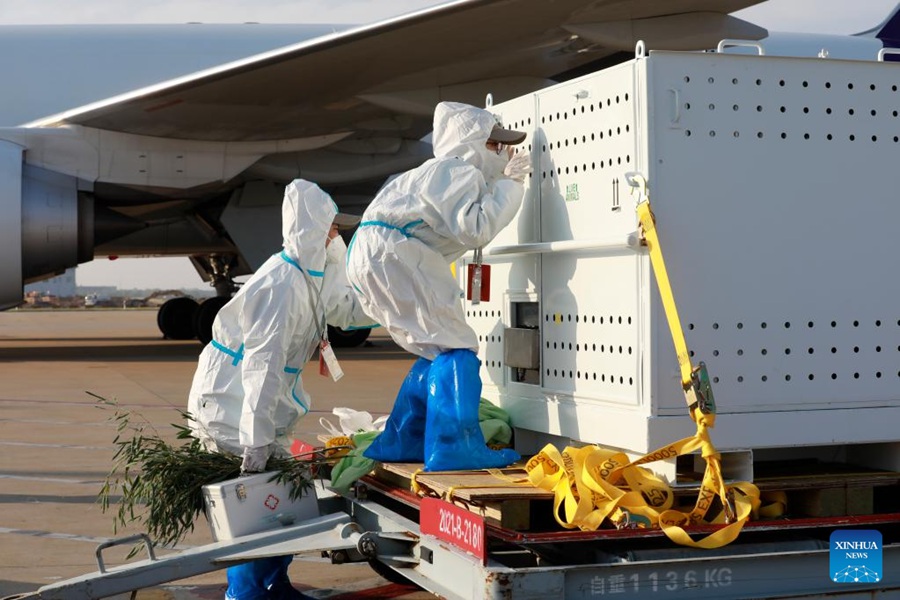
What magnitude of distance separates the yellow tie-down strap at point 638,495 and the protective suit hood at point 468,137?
1159 mm

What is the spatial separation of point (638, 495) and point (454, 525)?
0.57m

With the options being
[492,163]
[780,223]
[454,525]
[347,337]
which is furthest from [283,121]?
[454,525]

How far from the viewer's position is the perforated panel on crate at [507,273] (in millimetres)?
4297

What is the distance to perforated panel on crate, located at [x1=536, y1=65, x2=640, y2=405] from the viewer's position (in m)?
3.61

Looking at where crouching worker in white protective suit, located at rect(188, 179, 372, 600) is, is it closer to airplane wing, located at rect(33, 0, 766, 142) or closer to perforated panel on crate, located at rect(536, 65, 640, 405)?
perforated panel on crate, located at rect(536, 65, 640, 405)

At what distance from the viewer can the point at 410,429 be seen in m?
4.26

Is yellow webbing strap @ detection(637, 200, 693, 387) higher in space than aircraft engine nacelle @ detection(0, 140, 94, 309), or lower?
lower

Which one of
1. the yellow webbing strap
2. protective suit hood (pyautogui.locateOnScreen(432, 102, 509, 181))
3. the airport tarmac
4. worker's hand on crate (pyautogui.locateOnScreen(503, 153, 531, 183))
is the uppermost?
protective suit hood (pyautogui.locateOnScreen(432, 102, 509, 181))

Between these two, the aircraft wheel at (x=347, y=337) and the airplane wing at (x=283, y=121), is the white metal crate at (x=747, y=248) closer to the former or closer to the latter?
the airplane wing at (x=283, y=121)

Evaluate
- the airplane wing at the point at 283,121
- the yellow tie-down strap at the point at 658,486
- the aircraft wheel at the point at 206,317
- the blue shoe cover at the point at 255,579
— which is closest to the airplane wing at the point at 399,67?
the airplane wing at the point at 283,121

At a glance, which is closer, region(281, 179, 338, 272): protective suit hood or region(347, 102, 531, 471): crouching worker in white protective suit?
region(347, 102, 531, 471): crouching worker in white protective suit

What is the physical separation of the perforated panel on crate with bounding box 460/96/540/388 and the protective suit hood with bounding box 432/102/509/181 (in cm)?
21

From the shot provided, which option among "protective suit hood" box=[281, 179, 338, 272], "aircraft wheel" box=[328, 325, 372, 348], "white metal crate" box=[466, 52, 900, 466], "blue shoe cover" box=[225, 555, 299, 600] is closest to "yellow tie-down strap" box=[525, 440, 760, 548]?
"white metal crate" box=[466, 52, 900, 466]

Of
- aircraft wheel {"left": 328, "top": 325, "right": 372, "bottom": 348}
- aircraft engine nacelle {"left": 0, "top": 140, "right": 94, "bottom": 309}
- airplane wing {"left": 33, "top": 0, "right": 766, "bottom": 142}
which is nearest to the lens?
airplane wing {"left": 33, "top": 0, "right": 766, "bottom": 142}
